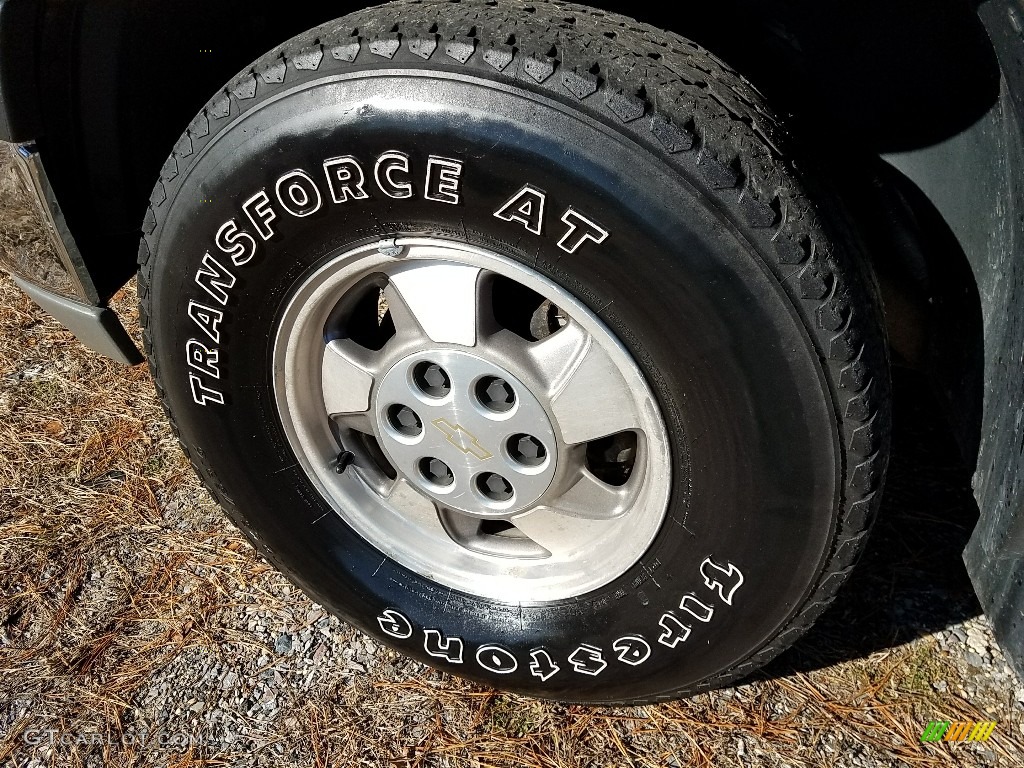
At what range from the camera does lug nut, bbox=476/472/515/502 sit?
1851 millimetres

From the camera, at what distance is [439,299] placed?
1644 millimetres

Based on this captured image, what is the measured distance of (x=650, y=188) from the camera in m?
1.37

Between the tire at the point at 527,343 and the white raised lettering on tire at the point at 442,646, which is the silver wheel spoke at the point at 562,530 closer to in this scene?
the tire at the point at 527,343

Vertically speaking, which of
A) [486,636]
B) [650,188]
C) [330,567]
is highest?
[650,188]

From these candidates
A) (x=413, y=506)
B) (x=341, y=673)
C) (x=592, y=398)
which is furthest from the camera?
(x=341, y=673)

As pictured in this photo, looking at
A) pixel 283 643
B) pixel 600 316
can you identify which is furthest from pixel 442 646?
pixel 600 316

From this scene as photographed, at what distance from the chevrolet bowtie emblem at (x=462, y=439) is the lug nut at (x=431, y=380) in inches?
2.3

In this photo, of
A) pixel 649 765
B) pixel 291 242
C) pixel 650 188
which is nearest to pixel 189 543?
pixel 291 242

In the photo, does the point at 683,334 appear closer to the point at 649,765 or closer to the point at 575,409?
the point at 575,409

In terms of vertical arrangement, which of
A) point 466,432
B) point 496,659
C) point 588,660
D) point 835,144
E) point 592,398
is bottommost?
point 496,659

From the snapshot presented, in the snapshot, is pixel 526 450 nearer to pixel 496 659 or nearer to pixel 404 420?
pixel 404 420

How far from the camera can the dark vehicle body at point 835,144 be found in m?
1.57

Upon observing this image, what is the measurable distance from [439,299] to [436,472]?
43 centimetres

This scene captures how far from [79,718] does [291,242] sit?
4.18ft
